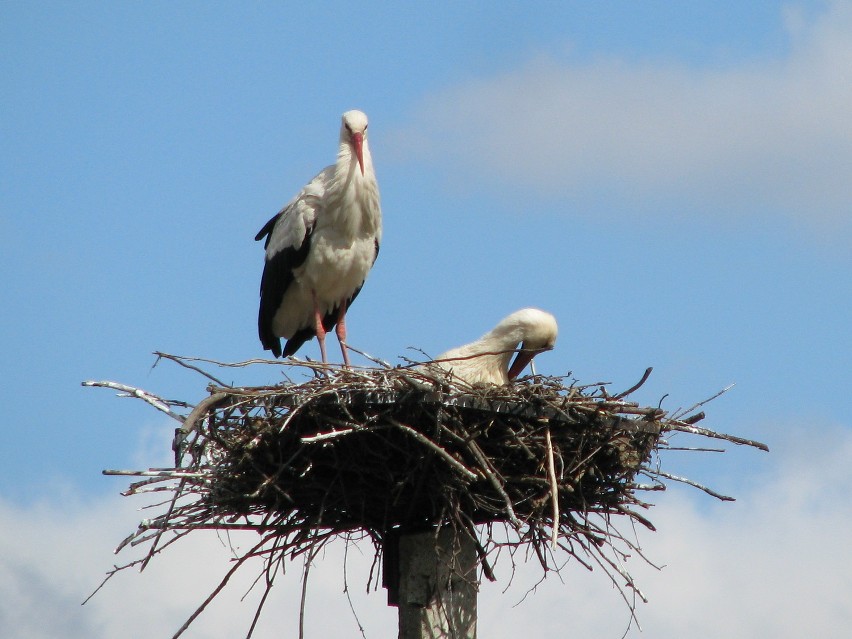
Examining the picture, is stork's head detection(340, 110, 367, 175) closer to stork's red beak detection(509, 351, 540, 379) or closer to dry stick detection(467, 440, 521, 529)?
stork's red beak detection(509, 351, 540, 379)

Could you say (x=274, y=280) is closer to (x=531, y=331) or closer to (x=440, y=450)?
(x=531, y=331)

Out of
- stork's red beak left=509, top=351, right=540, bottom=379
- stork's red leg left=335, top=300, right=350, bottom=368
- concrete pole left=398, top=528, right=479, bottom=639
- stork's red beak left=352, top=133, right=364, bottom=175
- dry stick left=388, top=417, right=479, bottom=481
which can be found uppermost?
stork's red beak left=352, top=133, right=364, bottom=175

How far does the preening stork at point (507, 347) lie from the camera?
7.80 metres

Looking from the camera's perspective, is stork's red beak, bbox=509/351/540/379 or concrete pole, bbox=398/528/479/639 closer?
concrete pole, bbox=398/528/479/639

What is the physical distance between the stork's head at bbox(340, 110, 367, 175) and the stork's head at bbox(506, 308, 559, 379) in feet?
5.46

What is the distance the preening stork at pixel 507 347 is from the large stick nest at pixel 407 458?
995mm

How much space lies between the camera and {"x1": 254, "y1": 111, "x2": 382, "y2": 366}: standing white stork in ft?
29.8

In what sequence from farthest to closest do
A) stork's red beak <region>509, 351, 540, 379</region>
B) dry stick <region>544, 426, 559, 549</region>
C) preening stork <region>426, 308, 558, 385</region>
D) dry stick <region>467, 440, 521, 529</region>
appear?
stork's red beak <region>509, 351, 540, 379</region> < preening stork <region>426, 308, 558, 385</region> < dry stick <region>467, 440, 521, 529</region> < dry stick <region>544, 426, 559, 549</region>

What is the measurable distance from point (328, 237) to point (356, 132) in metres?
0.66

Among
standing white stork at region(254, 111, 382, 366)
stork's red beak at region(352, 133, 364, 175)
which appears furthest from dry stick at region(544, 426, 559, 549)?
stork's red beak at region(352, 133, 364, 175)

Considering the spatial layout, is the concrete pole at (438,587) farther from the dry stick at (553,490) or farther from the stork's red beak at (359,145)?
the stork's red beak at (359,145)

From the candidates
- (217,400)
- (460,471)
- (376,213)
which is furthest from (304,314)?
(460,471)

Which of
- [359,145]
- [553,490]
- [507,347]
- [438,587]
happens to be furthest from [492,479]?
[359,145]

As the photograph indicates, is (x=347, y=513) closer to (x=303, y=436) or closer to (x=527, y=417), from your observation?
(x=303, y=436)
